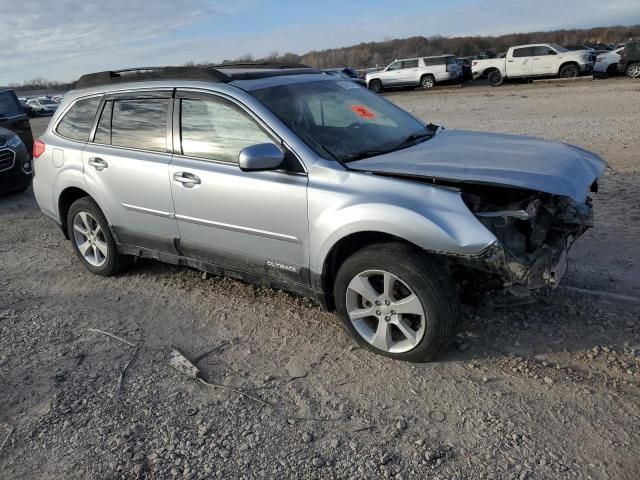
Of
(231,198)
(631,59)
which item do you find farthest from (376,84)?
(231,198)

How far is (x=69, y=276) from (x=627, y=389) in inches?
Result: 188

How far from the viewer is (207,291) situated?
486 centimetres

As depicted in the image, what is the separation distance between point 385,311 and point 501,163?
1.16 meters

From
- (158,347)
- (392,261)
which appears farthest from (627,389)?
(158,347)

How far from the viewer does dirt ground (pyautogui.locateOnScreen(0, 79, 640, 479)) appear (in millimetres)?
2783

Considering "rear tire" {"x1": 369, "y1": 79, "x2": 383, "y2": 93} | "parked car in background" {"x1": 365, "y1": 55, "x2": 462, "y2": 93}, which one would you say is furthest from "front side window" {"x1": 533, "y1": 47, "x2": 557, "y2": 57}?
"rear tire" {"x1": 369, "y1": 79, "x2": 383, "y2": 93}

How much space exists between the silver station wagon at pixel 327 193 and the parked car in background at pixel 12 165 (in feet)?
15.1

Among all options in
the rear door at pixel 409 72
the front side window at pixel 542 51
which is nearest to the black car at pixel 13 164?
the rear door at pixel 409 72

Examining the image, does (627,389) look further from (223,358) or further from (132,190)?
(132,190)

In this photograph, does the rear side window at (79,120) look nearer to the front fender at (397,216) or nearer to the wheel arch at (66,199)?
the wheel arch at (66,199)

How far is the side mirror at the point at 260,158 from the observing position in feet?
11.7

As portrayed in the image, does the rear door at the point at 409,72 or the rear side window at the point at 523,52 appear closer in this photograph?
the rear side window at the point at 523,52

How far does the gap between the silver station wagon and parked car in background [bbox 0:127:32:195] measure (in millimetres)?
4600

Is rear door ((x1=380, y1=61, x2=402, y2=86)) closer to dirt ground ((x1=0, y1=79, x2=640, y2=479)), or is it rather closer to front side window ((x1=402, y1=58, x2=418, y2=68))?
front side window ((x1=402, y1=58, x2=418, y2=68))
